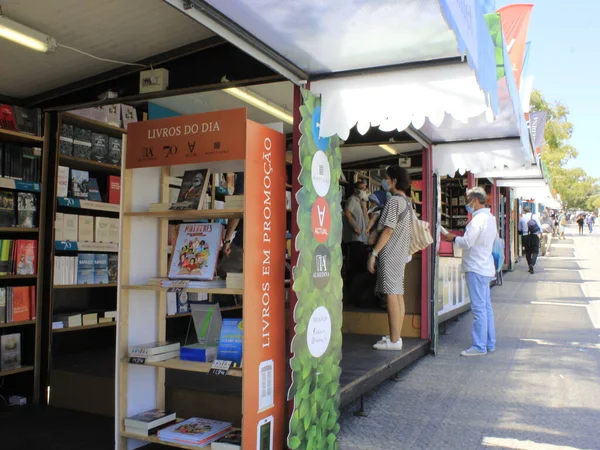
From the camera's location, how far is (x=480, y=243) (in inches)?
213

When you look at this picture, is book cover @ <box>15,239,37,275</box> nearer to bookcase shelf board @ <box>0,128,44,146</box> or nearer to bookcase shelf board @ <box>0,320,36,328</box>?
bookcase shelf board @ <box>0,320,36,328</box>

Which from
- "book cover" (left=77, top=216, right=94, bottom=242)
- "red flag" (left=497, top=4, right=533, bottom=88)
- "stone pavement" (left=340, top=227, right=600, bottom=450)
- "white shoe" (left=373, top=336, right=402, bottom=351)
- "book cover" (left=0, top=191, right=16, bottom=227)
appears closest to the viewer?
"stone pavement" (left=340, top=227, right=600, bottom=450)

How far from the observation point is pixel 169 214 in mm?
2871

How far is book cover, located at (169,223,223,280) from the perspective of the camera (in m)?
2.85

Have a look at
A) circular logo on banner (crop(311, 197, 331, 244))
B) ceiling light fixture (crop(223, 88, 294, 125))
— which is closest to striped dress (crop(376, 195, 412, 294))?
ceiling light fixture (crop(223, 88, 294, 125))

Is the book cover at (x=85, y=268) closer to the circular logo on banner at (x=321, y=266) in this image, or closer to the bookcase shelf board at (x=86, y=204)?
the bookcase shelf board at (x=86, y=204)

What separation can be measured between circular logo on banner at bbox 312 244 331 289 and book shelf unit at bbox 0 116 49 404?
7.50 feet

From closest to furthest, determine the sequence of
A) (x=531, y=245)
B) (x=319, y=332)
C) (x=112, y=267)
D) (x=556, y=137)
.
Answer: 1. (x=319, y=332)
2. (x=112, y=267)
3. (x=531, y=245)
4. (x=556, y=137)

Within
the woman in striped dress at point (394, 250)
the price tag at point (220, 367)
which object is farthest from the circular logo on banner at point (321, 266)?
the woman in striped dress at point (394, 250)

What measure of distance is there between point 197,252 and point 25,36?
165cm

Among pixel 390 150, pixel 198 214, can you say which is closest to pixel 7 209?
pixel 198 214

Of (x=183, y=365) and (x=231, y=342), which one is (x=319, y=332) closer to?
(x=231, y=342)

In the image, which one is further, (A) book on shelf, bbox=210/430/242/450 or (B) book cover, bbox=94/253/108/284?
(B) book cover, bbox=94/253/108/284

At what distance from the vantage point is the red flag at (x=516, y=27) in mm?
6633
